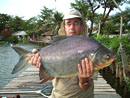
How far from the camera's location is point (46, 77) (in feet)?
6.94

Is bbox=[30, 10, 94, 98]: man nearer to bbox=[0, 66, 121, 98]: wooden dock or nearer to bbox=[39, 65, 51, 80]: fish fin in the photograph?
bbox=[39, 65, 51, 80]: fish fin

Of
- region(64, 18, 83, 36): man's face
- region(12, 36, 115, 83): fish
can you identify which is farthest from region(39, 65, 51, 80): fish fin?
region(64, 18, 83, 36): man's face

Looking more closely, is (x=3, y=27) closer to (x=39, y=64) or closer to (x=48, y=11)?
(x=48, y=11)

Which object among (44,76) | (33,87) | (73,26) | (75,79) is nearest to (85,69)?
(75,79)

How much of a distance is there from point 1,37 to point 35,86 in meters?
59.0

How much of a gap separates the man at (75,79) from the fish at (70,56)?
7 cm

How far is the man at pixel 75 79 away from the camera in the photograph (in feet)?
6.57

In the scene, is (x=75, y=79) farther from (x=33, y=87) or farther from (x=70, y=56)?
(x=33, y=87)

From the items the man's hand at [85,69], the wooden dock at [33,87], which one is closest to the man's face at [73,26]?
the man's hand at [85,69]

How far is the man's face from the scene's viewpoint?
2.43 meters

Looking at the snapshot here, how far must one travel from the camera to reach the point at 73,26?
2428 mm

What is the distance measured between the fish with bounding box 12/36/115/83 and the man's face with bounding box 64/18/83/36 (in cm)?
39

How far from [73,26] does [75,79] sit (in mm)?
798

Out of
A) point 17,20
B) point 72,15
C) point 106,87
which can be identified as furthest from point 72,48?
point 17,20
